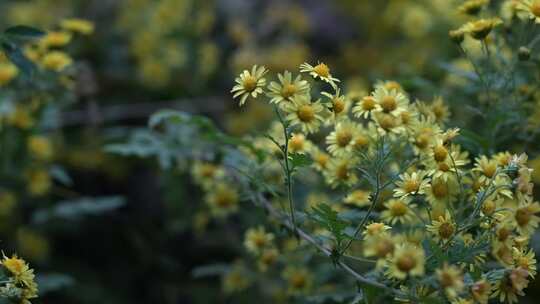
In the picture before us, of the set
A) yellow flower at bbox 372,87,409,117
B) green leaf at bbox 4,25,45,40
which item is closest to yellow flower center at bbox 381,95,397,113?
yellow flower at bbox 372,87,409,117

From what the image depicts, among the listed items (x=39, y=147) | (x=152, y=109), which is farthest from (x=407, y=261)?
(x=152, y=109)

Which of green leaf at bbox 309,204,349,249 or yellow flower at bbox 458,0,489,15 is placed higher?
yellow flower at bbox 458,0,489,15

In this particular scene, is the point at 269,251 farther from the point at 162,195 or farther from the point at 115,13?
the point at 115,13

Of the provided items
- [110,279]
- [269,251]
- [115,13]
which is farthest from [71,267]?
[115,13]

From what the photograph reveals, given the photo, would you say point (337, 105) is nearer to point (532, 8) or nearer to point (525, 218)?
point (525, 218)

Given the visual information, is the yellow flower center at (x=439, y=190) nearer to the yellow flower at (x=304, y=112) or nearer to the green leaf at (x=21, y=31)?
the yellow flower at (x=304, y=112)

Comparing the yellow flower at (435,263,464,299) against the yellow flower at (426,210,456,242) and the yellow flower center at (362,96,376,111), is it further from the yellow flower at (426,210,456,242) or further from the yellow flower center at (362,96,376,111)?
the yellow flower center at (362,96,376,111)

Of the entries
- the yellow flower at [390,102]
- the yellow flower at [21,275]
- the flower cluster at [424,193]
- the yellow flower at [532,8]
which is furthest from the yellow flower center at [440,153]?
the yellow flower at [21,275]
